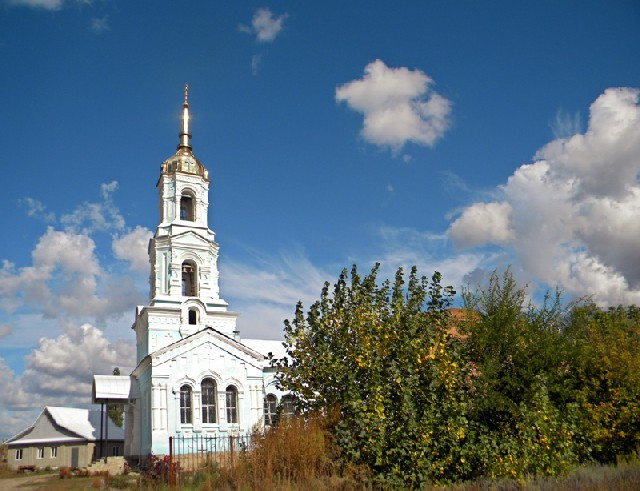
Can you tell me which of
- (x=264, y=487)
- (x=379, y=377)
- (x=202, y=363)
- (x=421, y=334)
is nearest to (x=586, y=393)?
(x=421, y=334)

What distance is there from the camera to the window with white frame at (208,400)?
2748cm

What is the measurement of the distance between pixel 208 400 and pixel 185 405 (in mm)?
1165

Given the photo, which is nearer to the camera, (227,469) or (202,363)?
(227,469)

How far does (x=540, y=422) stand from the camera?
42.8 feet

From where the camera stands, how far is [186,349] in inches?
1080

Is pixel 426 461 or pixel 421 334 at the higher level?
pixel 421 334

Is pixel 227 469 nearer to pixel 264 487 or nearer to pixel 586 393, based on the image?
pixel 264 487

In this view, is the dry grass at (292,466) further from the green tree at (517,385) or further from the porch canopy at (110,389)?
the porch canopy at (110,389)

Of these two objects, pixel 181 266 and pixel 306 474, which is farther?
pixel 181 266

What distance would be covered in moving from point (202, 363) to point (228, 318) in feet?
18.4

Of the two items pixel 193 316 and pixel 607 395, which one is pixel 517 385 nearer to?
pixel 607 395

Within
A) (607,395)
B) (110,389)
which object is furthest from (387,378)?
(110,389)

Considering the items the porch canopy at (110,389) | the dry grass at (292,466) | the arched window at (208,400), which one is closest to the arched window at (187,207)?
the porch canopy at (110,389)

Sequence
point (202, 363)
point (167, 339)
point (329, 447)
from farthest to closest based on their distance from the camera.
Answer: point (167, 339) → point (202, 363) → point (329, 447)
